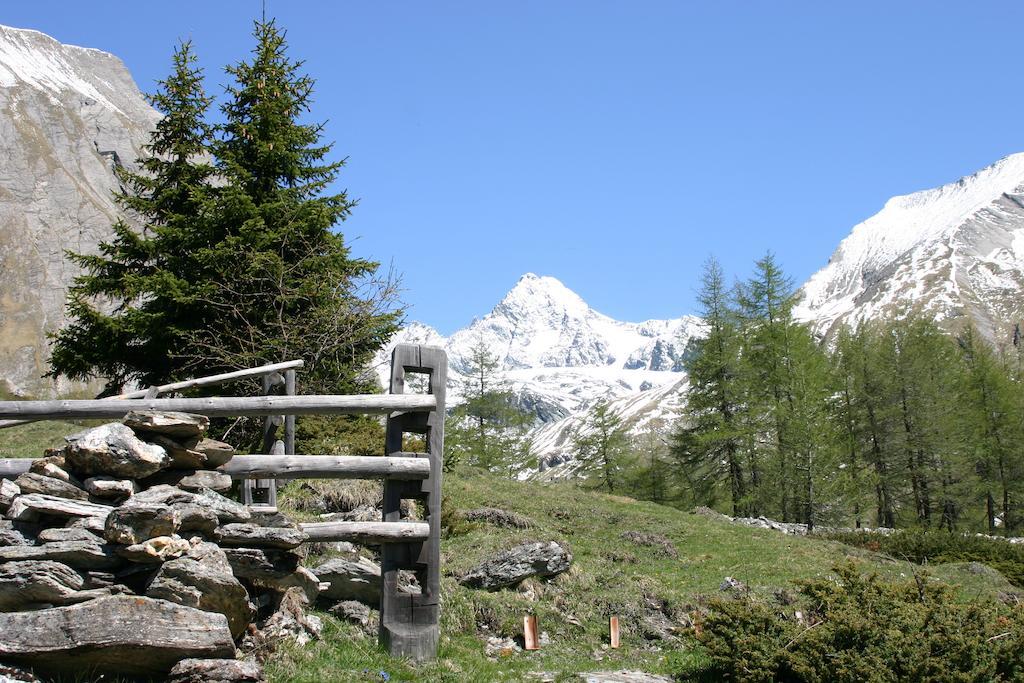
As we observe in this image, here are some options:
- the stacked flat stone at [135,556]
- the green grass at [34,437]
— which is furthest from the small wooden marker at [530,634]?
the green grass at [34,437]

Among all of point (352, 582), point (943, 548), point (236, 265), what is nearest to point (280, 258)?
point (236, 265)

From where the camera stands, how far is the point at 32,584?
17.0 feet

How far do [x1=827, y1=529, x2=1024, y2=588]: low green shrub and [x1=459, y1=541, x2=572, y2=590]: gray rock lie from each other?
50.8 ft

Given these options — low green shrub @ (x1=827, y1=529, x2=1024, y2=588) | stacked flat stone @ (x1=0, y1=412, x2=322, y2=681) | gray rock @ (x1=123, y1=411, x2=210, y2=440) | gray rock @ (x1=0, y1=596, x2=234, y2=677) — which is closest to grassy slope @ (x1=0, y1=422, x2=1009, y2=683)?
stacked flat stone @ (x1=0, y1=412, x2=322, y2=681)

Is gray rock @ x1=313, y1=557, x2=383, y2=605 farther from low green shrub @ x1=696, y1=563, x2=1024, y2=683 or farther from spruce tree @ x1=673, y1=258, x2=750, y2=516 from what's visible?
spruce tree @ x1=673, y1=258, x2=750, y2=516

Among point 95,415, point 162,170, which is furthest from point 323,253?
point 95,415

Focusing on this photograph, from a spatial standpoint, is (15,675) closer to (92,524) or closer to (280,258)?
(92,524)

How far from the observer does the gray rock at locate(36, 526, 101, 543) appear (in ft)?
18.1

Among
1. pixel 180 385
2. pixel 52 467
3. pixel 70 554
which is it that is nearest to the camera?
pixel 70 554

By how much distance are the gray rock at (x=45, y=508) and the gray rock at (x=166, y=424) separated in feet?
2.40

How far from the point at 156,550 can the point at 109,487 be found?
834mm

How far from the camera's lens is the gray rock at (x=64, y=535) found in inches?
217

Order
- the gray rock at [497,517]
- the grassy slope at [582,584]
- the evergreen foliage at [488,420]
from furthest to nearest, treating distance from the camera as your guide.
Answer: the evergreen foliage at [488,420] < the gray rock at [497,517] < the grassy slope at [582,584]

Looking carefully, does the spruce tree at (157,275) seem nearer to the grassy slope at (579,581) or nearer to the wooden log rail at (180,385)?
the grassy slope at (579,581)
